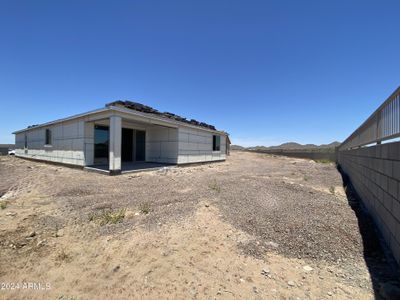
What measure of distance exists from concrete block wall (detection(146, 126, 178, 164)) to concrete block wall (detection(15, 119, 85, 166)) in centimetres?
459

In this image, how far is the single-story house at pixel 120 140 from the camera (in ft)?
32.3

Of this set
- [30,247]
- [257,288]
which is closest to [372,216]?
[257,288]

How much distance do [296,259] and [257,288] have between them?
2.83 feet

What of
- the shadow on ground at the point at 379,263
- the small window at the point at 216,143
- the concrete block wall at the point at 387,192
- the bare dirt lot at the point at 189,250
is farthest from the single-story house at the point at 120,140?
the concrete block wall at the point at 387,192

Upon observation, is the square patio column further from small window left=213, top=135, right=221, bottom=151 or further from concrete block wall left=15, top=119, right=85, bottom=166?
small window left=213, top=135, right=221, bottom=151

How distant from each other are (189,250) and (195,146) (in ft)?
40.2

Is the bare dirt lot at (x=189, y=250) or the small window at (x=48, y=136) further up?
the small window at (x=48, y=136)

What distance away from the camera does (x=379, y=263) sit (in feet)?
8.28

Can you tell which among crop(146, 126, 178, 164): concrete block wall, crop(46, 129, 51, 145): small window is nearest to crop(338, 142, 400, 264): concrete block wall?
crop(146, 126, 178, 164): concrete block wall

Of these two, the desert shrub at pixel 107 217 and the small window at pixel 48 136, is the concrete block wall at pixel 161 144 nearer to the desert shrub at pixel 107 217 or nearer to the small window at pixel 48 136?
the small window at pixel 48 136

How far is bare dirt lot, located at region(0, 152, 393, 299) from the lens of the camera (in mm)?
2139

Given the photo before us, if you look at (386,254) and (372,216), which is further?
(372,216)

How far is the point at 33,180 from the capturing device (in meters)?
7.76

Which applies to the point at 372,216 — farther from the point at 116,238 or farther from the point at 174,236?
the point at 116,238
